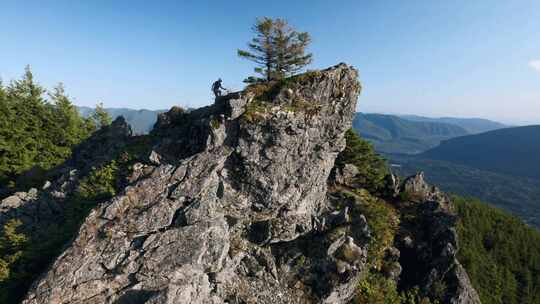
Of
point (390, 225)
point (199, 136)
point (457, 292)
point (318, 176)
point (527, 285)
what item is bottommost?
point (527, 285)

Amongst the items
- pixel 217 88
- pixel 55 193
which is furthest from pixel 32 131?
pixel 217 88

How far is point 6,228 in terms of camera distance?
70.2 ft

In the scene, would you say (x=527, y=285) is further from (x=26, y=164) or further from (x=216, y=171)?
(x=26, y=164)

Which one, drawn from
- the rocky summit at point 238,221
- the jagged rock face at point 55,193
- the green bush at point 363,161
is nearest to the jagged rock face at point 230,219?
the rocky summit at point 238,221

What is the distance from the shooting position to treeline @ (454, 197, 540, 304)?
5022 centimetres

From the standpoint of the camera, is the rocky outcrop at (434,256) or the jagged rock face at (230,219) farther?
the rocky outcrop at (434,256)

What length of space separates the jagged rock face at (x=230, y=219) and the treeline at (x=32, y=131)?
2774 centimetres

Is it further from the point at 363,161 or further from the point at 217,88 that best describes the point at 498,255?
the point at 217,88

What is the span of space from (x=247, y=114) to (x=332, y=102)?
29.4 feet

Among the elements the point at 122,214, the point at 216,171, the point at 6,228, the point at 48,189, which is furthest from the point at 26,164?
the point at 216,171

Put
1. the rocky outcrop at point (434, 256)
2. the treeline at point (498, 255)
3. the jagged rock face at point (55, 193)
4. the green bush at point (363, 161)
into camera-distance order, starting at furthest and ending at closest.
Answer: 1. the treeline at point (498, 255)
2. the green bush at point (363, 161)
3. the rocky outcrop at point (434, 256)
4. the jagged rock face at point (55, 193)

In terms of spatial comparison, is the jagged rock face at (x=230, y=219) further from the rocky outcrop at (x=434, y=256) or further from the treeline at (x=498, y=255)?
the treeline at (x=498, y=255)

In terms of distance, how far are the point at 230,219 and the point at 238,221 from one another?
27.8 inches

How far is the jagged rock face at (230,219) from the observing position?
1828cm
